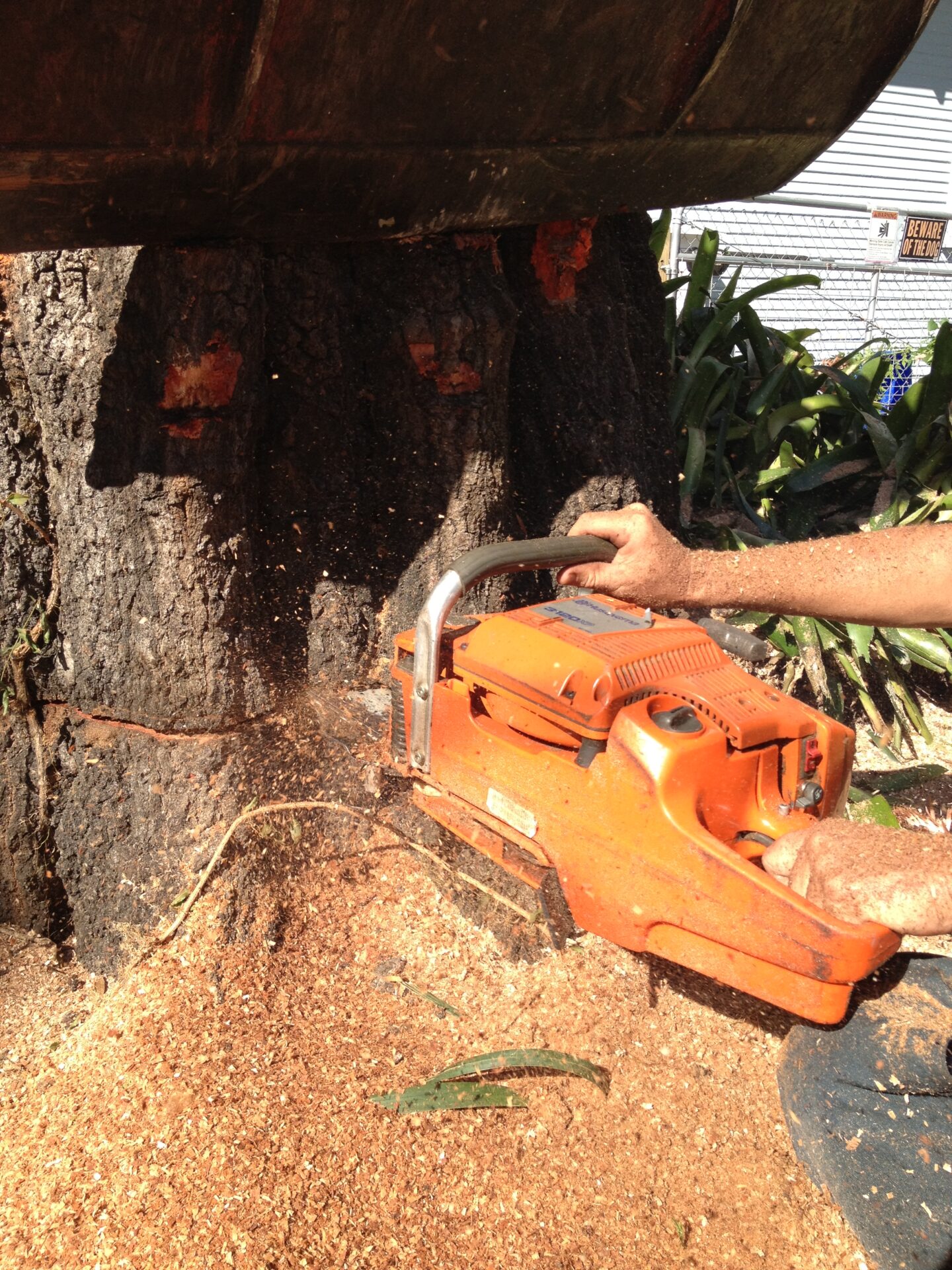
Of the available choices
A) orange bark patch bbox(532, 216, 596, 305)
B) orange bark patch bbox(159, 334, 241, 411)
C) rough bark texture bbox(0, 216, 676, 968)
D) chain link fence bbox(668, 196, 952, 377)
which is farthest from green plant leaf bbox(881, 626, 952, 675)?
chain link fence bbox(668, 196, 952, 377)

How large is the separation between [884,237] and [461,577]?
10.2 m

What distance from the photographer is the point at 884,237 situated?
1040cm

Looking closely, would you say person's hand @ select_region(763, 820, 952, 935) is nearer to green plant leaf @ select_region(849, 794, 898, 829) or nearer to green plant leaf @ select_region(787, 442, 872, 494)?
green plant leaf @ select_region(849, 794, 898, 829)

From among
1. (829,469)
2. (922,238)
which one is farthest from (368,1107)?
(922,238)

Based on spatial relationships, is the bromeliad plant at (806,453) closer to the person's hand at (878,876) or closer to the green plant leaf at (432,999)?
the green plant leaf at (432,999)

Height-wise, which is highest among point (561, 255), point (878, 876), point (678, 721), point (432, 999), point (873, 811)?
point (561, 255)

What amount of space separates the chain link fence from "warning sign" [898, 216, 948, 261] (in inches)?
5.1

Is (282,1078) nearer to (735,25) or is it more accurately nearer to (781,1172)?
(781,1172)

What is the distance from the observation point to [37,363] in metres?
2.32

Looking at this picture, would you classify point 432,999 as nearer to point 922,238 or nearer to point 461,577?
point 461,577

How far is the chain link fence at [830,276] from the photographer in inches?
406

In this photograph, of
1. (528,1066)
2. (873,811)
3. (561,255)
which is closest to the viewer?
(528,1066)

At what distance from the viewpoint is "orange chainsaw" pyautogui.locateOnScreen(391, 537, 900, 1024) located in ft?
5.49

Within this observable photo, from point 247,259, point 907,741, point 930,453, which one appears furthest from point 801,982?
point 930,453
